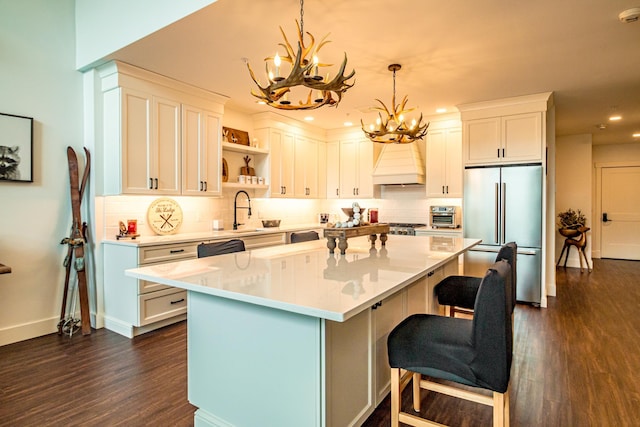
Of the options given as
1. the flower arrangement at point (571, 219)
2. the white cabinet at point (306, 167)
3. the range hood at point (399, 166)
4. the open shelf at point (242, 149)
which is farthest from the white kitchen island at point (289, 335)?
the flower arrangement at point (571, 219)

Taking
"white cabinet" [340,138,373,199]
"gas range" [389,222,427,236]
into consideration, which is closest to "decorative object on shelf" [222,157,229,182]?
"white cabinet" [340,138,373,199]

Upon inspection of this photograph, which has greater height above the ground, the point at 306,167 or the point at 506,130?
the point at 506,130

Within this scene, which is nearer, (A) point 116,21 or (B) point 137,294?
(A) point 116,21

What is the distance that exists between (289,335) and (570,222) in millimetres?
7775

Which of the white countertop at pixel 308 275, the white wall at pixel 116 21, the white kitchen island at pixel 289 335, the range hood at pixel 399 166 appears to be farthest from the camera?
the range hood at pixel 399 166

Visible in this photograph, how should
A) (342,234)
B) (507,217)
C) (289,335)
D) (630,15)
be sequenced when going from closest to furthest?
1. (289,335)
2. (342,234)
3. (630,15)
4. (507,217)

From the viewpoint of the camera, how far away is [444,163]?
18.1 ft

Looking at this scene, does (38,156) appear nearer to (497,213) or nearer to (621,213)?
(497,213)

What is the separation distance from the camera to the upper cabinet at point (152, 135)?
3.54 metres

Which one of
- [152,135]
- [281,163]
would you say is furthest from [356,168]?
[152,135]

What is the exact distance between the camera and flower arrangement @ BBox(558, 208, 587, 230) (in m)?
7.14

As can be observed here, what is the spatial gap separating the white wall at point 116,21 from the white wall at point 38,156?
0.21 meters

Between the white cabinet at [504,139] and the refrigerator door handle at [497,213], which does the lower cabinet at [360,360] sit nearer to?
the refrigerator door handle at [497,213]

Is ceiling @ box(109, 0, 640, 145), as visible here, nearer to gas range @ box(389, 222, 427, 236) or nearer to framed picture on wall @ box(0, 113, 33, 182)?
framed picture on wall @ box(0, 113, 33, 182)
